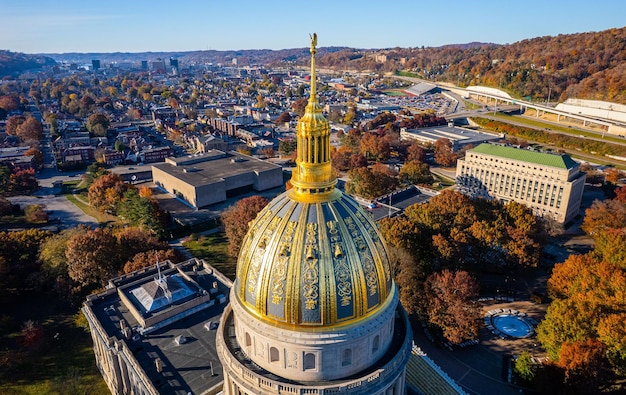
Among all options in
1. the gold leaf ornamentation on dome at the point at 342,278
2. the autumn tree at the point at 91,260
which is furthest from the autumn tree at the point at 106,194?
the gold leaf ornamentation on dome at the point at 342,278

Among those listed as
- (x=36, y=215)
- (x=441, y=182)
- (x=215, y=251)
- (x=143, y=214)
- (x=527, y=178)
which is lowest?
(x=215, y=251)

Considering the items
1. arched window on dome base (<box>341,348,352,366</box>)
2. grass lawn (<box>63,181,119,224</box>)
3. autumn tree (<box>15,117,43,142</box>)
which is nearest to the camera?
arched window on dome base (<box>341,348,352,366</box>)

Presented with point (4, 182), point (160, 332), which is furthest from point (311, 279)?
point (4, 182)

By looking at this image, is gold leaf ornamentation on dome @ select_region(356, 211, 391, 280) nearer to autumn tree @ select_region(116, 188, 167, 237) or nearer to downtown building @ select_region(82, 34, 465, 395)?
downtown building @ select_region(82, 34, 465, 395)

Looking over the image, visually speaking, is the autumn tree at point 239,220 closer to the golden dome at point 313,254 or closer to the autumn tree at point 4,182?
the golden dome at point 313,254

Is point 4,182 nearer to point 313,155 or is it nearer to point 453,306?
point 313,155

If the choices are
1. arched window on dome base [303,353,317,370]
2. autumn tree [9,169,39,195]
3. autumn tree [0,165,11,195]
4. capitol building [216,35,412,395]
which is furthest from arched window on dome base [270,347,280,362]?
autumn tree [0,165,11,195]
